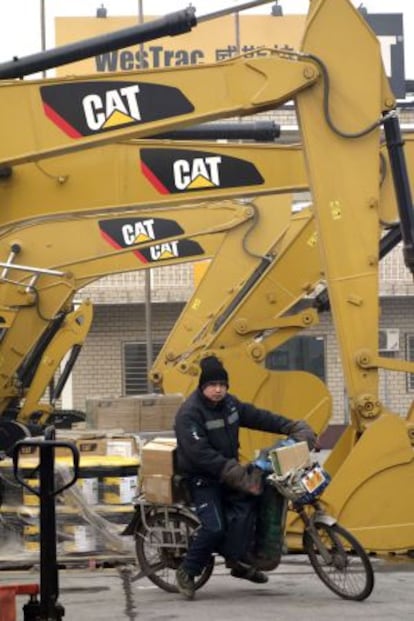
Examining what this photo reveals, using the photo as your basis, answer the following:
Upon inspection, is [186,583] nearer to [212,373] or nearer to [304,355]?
[212,373]

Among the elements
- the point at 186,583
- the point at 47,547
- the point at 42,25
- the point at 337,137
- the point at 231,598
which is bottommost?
the point at 231,598

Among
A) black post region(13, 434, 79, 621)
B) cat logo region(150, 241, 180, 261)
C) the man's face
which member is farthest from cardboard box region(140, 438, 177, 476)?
cat logo region(150, 241, 180, 261)

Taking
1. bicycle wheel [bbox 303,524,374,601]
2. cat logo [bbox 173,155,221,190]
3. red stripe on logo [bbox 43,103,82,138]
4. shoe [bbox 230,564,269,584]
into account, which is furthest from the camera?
cat logo [bbox 173,155,221,190]

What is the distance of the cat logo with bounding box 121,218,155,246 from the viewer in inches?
907

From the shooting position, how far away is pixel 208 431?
36.1 feet

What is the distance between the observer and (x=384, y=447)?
1214 centimetres

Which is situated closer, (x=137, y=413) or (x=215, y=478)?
(x=215, y=478)

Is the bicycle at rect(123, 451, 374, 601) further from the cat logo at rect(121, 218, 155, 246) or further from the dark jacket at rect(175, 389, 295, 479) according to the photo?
the cat logo at rect(121, 218, 155, 246)

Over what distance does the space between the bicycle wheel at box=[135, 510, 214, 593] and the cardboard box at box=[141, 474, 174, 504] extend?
124 millimetres

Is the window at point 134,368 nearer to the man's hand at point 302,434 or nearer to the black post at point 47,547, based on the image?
the man's hand at point 302,434

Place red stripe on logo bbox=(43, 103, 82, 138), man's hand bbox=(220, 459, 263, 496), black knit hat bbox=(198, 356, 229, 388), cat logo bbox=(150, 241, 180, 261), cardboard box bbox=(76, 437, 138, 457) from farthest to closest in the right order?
1. cat logo bbox=(150, 241, 180, 261)
2. cardboard box bbox=(76, 437, 138, 457)
3. red stripe on logo bbox=(43, 103, 82, 138)
4. black knit hat bbox=(198, 356, 229, 388)
5. man's hand bbox=(220, 459, 263, 496)

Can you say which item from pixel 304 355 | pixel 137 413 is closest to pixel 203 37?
pixel 304 355

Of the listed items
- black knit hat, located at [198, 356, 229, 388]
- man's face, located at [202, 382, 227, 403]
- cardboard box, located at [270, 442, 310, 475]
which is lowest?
cardboard box, located at [270, 442, 310, 475]

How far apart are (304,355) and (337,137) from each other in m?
26.6
